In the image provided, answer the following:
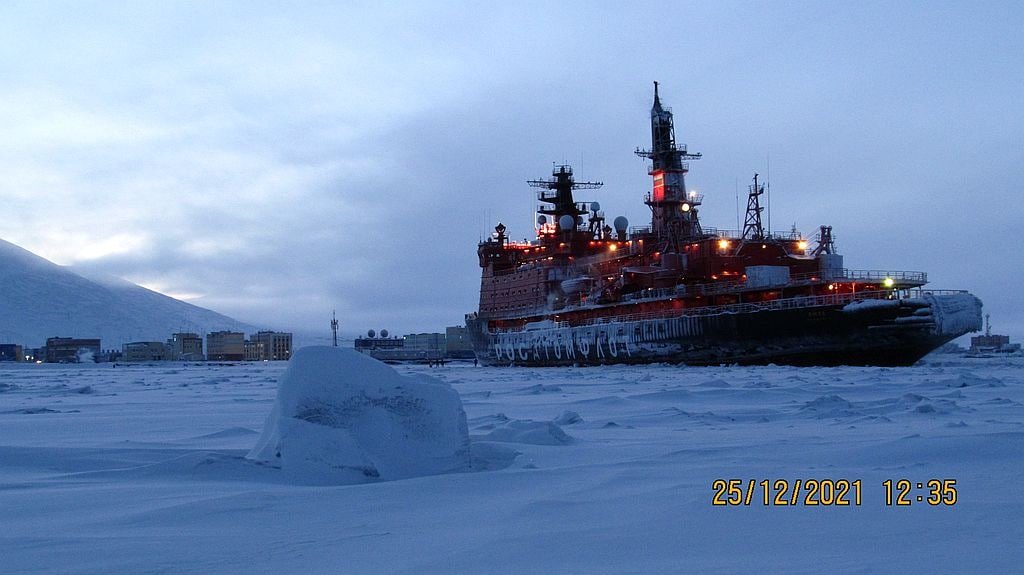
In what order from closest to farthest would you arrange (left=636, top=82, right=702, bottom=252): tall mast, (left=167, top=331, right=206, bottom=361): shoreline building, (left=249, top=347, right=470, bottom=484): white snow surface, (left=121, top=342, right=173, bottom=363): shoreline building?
1. (left=249, top=347, right=470, bottom=484): white snow surface
2. (left=636, top=82, right=702, bottom=252): tall mast
3. (left=121, top=342, right=173, bottom=363): shoreline building
4. (left=167, top=331, right=206, bottom=361): shoreline building

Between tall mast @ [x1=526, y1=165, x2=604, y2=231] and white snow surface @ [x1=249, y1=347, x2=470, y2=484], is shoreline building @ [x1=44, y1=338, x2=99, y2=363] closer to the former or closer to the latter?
tall mast @ [x1=526, y1=165, x2=604, y2=231]

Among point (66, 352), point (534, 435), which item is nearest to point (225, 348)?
point (66, 352)

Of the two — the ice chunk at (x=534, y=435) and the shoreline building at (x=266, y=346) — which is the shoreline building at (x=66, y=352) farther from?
the ice chunk at (x=534, y=435)

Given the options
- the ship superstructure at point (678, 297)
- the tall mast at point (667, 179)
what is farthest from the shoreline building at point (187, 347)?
the tall mast at point (667, 179)

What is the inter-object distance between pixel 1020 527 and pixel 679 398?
9.70m

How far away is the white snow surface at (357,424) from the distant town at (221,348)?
345 feet

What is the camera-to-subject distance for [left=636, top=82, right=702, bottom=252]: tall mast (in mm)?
50375

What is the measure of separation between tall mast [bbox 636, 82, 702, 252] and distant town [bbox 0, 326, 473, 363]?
6441 centimetres

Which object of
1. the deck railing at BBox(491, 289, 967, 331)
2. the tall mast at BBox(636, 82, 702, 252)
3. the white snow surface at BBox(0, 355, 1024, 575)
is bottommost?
the white snow surface at BBox(0, 355, 1024, 575)

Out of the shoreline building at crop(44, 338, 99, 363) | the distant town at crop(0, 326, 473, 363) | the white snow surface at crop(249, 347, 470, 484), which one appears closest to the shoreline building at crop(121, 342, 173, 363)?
the distant town at crop(0, 326, 473, 363)

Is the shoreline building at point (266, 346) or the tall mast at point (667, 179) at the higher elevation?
the tall mast at point (667, 179)

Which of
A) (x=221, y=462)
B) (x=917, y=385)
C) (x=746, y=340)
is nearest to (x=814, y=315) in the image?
(x=746, y=340)

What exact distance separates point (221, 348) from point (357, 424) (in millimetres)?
121937

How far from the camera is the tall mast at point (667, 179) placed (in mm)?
50375
